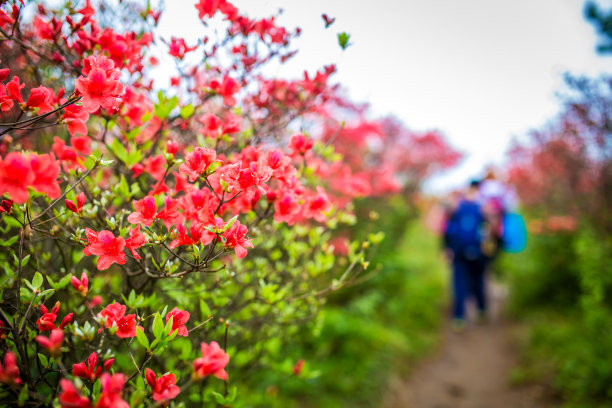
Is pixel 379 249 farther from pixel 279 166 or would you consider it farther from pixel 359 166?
pixel 279 166

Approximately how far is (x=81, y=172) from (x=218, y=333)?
0.88 meters

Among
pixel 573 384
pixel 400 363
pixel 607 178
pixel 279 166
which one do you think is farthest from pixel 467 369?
pixel 279 166

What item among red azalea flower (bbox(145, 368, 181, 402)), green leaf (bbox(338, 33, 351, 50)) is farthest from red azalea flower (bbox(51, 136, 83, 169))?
green leaf (bbox(338, 33, 351, 50))

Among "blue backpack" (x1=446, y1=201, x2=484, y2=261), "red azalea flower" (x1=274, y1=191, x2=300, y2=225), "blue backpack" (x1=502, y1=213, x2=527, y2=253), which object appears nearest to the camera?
"red azalea flower" (x1=274, y1=191, x2=300, y2=225)

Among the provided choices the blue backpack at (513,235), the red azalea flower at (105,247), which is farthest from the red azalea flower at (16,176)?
the blue backpack at (513,235)

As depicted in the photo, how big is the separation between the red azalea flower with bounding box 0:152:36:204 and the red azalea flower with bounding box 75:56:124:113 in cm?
31

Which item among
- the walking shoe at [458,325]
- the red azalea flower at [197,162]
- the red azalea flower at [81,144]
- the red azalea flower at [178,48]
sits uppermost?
the red azalea flower at [178,48]

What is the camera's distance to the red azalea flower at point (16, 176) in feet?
2.79

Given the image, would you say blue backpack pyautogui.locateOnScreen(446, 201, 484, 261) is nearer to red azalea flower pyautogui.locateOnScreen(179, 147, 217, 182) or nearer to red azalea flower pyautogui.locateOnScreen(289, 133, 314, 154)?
red azalea flower pyautogui.locateOnScreen(289, 133, 314, 154)

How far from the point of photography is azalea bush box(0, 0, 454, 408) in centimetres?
106

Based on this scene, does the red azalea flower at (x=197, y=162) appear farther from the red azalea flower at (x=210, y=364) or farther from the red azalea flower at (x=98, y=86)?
the red azalea flower at (x=210, y=364)

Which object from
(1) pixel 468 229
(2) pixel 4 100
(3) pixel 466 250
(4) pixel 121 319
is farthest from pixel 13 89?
(3) pixel 466 250

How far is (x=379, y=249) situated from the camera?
199 inches

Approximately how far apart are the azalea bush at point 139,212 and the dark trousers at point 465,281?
3.65m
